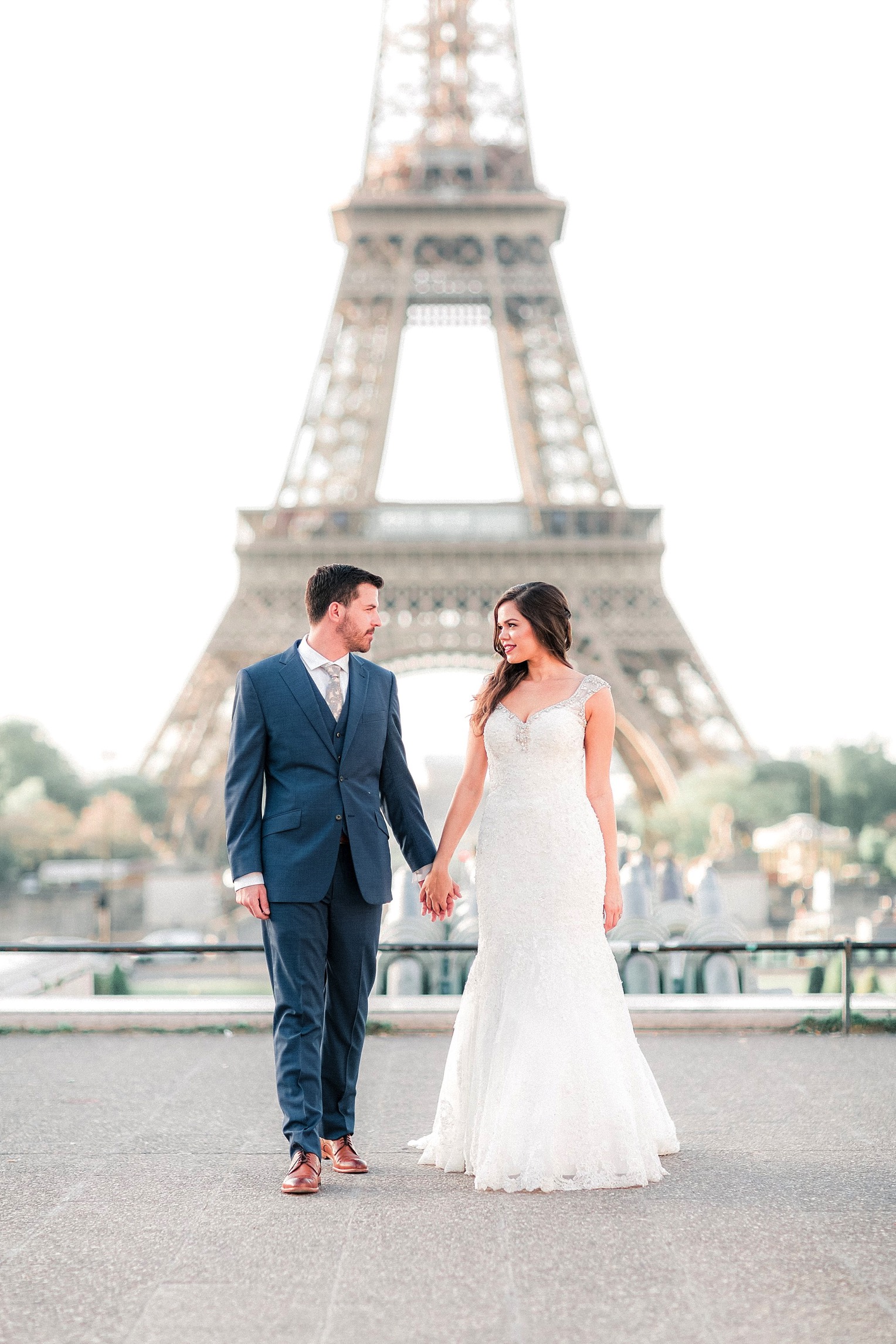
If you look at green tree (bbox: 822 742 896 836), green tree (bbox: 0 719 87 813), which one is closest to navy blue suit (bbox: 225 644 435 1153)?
green tree (bbox: 822 742 896 836)

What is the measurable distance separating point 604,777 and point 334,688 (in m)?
0.92

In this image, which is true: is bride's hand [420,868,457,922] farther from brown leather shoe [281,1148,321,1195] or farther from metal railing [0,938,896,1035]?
metal railing [0,938,896,1035]

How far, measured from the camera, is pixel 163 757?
31953 millimetres

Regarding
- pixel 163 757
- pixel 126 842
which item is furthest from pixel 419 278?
→ pixel 126 842

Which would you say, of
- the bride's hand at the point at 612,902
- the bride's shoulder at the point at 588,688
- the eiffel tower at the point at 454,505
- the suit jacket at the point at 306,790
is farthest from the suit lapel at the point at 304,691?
the eiffel tower at the point at 454,505

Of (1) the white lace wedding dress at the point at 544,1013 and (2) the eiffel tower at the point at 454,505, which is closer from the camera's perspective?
(1) the white lace wedding dress at the point at 544,1013

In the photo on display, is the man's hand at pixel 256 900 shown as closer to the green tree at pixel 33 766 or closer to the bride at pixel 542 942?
the bride at pixel 542 942

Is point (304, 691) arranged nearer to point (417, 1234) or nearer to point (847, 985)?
point (417, 1234)

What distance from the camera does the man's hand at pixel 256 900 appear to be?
4285mm

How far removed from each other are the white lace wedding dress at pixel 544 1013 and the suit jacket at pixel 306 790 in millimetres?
317

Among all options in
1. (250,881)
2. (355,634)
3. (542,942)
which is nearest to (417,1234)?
(542,942)

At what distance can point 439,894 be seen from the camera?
14.6 ft

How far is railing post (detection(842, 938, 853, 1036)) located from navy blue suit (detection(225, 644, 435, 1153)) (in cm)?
340

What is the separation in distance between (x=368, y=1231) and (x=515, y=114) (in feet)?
115
